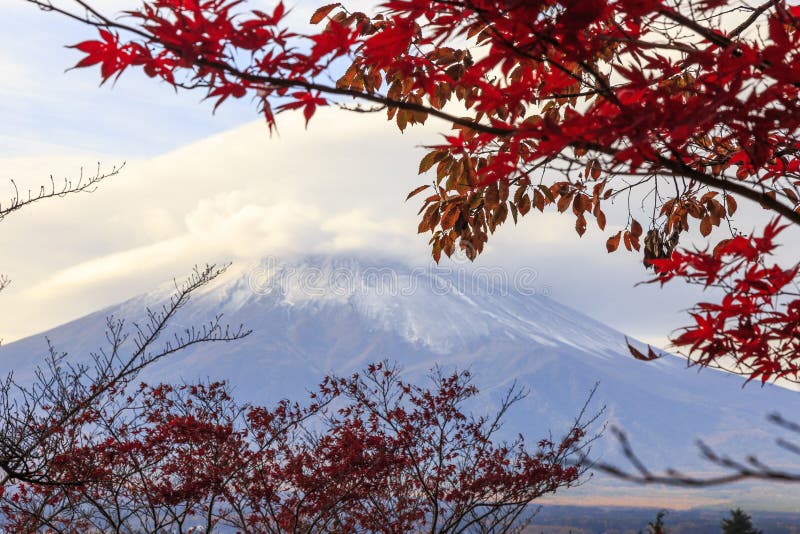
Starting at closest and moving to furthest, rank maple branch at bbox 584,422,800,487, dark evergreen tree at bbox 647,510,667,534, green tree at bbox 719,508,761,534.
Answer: maple branch at bbox 584,422,800,487
dark evergreen tree at bbox 647,510,667,534
green tree at bbox 719,508,761,534

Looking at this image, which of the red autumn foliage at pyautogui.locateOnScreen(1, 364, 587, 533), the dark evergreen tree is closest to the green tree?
the red autumn foliage at pyautogui.locateOnScreen(1, 364, 587, 533)

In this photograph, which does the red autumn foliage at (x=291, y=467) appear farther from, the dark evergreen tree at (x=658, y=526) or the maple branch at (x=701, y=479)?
the maple branch at (x=701, y=479)

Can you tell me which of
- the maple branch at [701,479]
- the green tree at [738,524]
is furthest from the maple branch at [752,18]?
the green tree at [738,524]

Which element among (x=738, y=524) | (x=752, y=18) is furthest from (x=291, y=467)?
(x=738, y=524)

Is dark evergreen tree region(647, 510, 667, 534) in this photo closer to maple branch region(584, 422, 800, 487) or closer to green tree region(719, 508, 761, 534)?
maple branch region(584, 422, 800, 487)

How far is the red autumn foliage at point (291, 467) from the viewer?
8.27 m

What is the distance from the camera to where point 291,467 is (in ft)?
29.1

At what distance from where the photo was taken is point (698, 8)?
3.14 m

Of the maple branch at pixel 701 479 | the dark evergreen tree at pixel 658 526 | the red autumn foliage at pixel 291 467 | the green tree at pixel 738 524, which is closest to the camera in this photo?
the maple branch at pixel 701 479

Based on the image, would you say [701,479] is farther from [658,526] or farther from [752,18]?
[658,526]

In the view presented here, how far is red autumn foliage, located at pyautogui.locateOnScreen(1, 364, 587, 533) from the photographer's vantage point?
827 cm

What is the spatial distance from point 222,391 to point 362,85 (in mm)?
5475

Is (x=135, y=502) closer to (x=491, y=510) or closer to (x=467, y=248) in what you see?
(x=491, y=510)

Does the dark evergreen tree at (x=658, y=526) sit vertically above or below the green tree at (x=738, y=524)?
above
